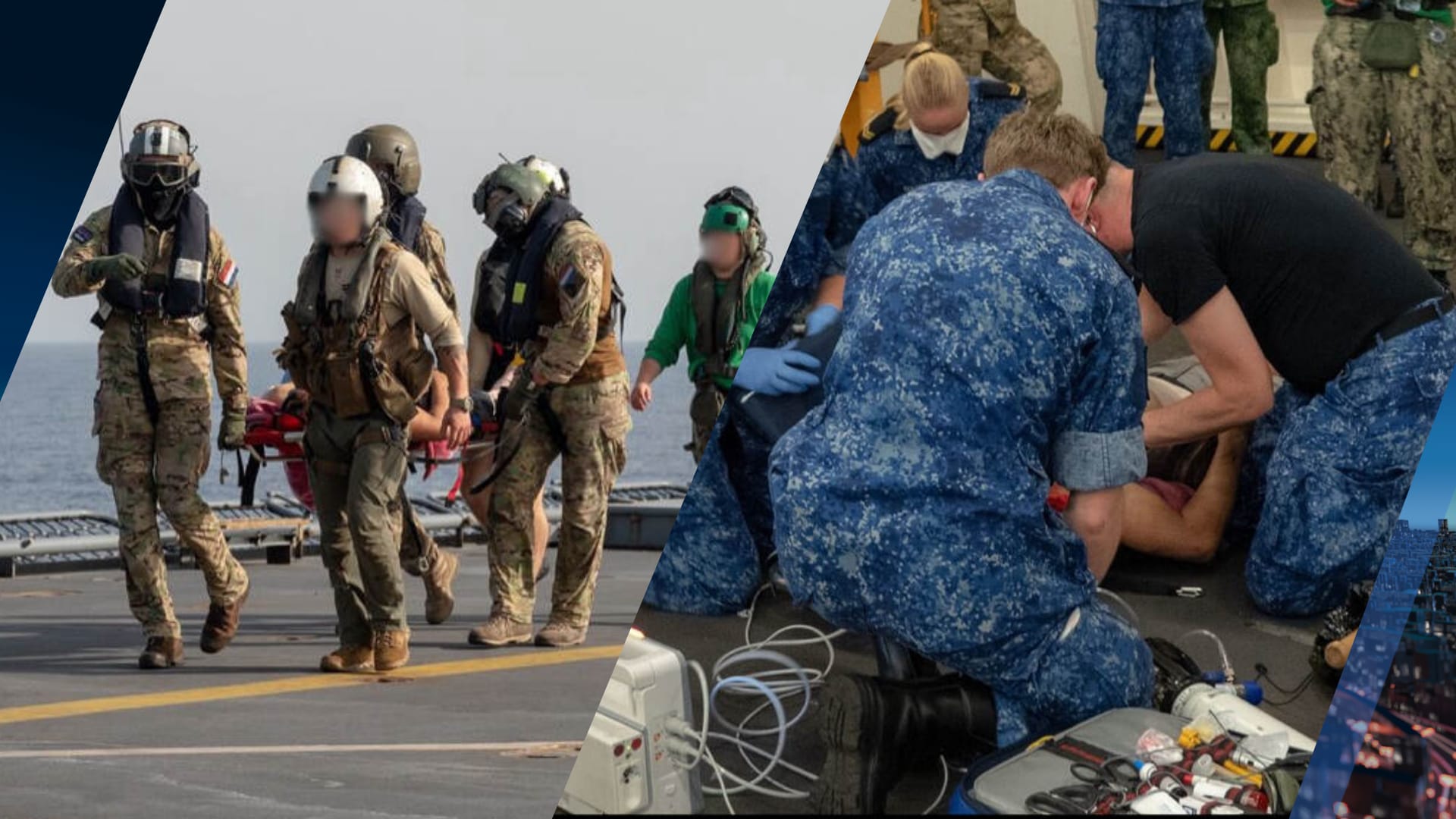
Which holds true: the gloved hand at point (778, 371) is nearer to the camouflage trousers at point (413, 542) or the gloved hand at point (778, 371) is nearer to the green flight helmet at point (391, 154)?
the green flight helmet at point (391, 154)

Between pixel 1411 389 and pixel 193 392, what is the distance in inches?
87.3

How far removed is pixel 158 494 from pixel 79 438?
185 mm

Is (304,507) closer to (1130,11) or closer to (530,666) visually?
(530,666)

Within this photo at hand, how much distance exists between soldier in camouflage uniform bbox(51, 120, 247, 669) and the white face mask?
129cm

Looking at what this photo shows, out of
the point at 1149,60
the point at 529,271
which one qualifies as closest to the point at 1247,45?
the point at 1149,60

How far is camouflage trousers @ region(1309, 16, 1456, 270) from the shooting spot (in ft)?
9.86

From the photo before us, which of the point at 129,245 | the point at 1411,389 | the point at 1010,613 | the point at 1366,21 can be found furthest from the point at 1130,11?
the point at 129,245

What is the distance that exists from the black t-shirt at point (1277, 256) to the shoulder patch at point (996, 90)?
0.25 m

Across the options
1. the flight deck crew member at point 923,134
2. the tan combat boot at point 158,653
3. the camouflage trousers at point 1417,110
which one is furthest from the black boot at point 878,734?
the tan combat boot at point 158,653

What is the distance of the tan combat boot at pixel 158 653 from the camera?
147 inches

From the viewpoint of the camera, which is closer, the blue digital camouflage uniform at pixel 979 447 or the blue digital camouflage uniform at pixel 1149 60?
the blue digital camouflage uniform at pixel 979 447

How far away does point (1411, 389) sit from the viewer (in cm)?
311

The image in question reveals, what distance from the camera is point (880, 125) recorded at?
10.0 feet

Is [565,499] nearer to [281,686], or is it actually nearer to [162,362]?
[281,686]
